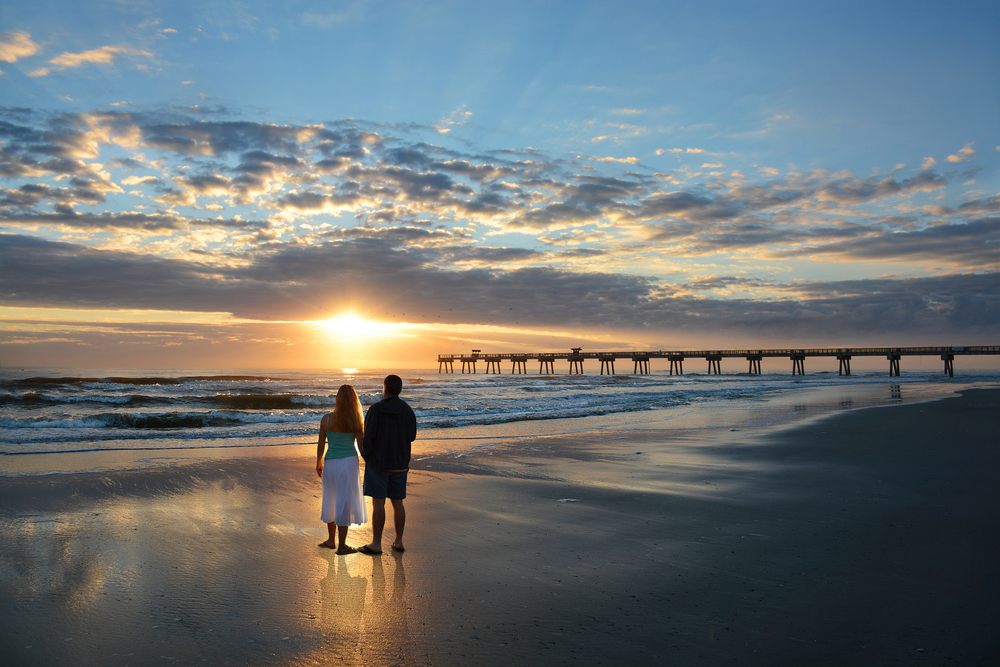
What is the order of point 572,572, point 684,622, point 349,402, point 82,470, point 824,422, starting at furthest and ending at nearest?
point 824,422, point 82,470, point 349,402, point 572,572, point 684,622

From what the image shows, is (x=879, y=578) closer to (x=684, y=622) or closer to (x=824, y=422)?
(x=684, y=622)

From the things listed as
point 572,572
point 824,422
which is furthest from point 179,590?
point 824,422

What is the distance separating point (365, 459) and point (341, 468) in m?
0.27

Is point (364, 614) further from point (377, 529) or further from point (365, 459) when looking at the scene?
point (365, 459)

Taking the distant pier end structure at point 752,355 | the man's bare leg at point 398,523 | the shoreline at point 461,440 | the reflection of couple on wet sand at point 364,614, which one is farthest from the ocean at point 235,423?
the distant pier end structure at point 752,355

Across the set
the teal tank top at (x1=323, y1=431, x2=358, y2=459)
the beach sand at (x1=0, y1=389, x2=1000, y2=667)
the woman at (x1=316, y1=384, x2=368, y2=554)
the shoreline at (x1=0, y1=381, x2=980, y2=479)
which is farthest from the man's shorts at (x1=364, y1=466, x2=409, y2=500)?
the shoreline at (x1=0, y1=381, x2=980, y2=479)

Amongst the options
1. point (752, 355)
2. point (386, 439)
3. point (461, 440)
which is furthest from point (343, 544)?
point (752, 355)

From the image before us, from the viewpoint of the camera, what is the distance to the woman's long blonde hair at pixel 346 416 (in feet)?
18.2

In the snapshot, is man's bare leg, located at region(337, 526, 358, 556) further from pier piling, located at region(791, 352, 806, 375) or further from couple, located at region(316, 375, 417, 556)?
pier piling, located at region(791, 352, 806, 375)

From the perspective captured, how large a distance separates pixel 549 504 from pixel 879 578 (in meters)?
3.63

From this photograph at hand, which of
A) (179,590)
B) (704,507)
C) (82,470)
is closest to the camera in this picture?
(179,590)

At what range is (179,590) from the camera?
4.30 metres

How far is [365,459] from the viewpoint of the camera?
5.48 metres

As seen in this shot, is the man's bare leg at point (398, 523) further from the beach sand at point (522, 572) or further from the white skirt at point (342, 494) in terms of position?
the white skirt at point (342, 494)
